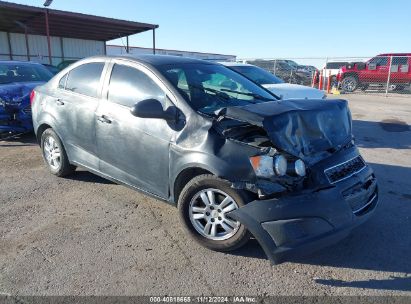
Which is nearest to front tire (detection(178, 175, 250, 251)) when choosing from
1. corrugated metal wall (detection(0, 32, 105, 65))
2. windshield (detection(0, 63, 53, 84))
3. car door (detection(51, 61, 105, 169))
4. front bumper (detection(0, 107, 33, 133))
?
car door (detection(51, 61, 105, 169))

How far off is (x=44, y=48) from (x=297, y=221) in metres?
29.7

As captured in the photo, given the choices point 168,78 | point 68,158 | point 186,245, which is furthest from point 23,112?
point 186,245

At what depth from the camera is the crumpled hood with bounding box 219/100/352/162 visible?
9.62 feet

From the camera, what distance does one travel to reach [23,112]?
7188 mm

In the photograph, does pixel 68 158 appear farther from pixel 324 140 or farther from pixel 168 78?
pixel 324 140

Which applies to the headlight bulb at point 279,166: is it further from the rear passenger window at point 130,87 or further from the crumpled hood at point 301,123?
the rear passenger window at point 130,87

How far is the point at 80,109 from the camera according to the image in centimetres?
442

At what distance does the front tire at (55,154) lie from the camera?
16.2 feet

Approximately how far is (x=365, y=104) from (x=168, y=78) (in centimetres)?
1228

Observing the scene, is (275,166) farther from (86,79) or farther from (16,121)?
(16,121)

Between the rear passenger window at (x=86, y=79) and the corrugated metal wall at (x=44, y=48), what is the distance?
21.2 meters

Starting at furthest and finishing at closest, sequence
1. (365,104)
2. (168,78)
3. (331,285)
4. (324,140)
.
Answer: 1. (365,104)
2. (168,78)
3. (324,140)
4. (331,285)

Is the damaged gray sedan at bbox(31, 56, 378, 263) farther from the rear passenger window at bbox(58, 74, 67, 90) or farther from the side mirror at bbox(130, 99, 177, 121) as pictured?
the rear passenger window at bbox(58, 74, 67, 90)

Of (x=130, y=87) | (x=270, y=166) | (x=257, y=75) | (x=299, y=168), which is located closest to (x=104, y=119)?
(x=130, y=87)
